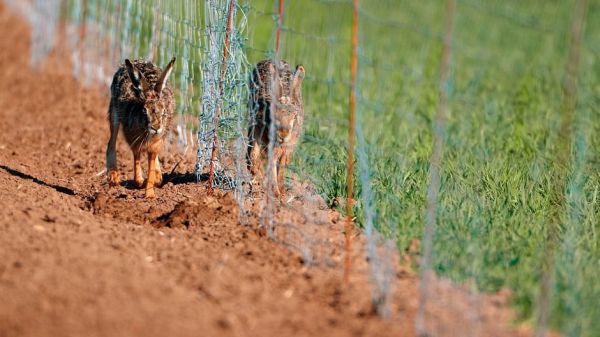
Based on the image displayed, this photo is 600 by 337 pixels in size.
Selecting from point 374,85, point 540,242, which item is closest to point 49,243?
point 540,242

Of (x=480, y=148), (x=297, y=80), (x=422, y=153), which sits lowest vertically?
(x=422, y=153)

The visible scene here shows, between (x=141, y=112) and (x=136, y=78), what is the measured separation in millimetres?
331

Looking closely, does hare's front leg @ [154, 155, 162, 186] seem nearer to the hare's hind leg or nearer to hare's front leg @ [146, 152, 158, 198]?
hare's front leg @ [146, 152, 158, 198]

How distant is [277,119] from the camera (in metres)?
9.82

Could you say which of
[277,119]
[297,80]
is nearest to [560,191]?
[277,119]

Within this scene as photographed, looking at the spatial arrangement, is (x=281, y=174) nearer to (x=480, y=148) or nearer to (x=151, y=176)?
(x=151, y=176)

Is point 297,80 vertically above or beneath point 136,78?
above

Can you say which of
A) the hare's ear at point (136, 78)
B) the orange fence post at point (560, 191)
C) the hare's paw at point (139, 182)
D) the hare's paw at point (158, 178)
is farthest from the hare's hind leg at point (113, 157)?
the orange fence post at point (560, 191)

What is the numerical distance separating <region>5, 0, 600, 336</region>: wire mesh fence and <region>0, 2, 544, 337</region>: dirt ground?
11cm

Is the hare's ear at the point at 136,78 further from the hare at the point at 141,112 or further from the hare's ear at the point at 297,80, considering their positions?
the hare's ear at the point at 297,80

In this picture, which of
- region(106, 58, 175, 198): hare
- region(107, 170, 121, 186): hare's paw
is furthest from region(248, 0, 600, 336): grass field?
region(107, 170, 121, 186): hare's paw

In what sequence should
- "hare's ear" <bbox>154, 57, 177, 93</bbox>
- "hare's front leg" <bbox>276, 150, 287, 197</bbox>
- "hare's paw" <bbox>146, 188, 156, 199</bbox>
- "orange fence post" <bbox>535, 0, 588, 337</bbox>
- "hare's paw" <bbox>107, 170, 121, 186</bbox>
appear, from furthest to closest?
1. "hare's paw" <bbox>107, 170, 121, 186</bbox>
2. "hare's paw" <bbox>146, 188, 156, 199</bbox>
3. "hare's ear" <bbox>154, 57, 177, 93</bbox>
4. "hare's front leg" <bbox>276, 150, 287, 197</bbox>
5. "orange fence post" <bbox>535, 0, 588, 337</bbox>

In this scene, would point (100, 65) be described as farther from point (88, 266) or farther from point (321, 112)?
point (88, 266)

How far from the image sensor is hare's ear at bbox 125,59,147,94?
994 cm
